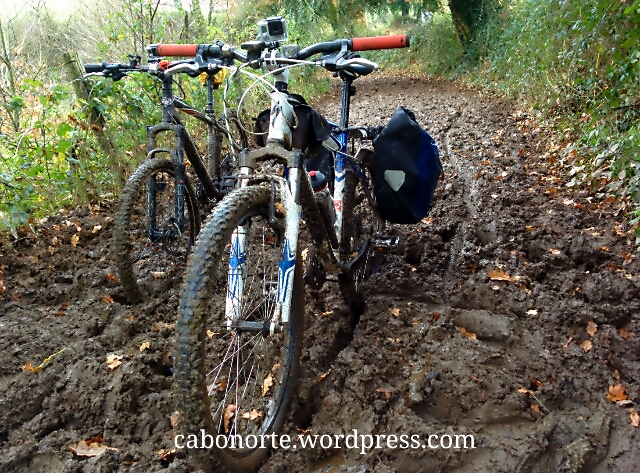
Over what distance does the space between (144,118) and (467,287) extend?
3713 millimetres

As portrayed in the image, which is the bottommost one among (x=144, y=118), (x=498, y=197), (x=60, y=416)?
(x=60, y=416)

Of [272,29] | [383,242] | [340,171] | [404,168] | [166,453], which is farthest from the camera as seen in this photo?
[383,242]

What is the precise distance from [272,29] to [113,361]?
1957 millimetres

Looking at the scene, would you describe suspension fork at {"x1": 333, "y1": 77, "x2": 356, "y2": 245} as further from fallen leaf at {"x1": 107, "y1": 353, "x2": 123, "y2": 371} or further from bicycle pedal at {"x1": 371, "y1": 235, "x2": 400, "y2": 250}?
fallen leaf at {"x1": 107, "y1": 353, "x2": 123, "y2": 371}

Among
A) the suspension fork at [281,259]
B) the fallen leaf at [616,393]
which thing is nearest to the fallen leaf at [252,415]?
the suspension fork at [281,259]

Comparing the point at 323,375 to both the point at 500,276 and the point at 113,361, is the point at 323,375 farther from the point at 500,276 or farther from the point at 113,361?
the point at 500,276

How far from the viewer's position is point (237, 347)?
223cm

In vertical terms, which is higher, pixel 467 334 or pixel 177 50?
pixel 177 50

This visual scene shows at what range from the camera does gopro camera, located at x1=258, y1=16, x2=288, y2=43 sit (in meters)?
2.28

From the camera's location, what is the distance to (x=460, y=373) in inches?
93.4

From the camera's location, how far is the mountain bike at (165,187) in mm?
2906

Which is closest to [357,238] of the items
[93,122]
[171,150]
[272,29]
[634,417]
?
[171,150]

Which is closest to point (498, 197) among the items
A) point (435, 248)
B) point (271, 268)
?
point (435, 248)

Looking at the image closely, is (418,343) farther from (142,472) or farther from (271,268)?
(142,472)
